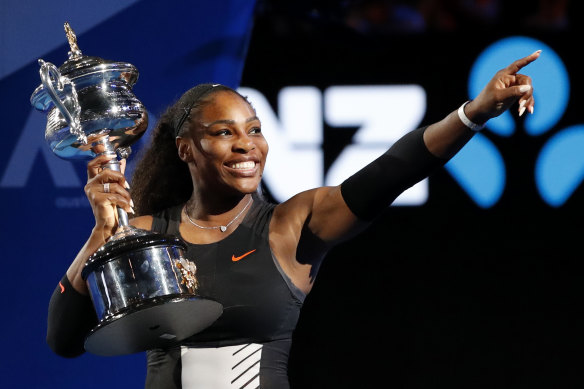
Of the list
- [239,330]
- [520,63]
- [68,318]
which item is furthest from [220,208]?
[520,63]

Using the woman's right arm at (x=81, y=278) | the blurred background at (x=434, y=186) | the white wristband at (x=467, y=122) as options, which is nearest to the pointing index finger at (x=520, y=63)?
the white wristband at (x=467, y=122)

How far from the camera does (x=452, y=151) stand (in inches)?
77.2

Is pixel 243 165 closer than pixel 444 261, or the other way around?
pixel 243 165

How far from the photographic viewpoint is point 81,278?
2113mm

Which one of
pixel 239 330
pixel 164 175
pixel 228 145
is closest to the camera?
pixel 239 330

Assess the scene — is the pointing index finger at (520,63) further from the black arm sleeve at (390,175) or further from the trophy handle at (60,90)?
the trophy handle at (60,90)

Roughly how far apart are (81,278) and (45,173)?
0.97 metres

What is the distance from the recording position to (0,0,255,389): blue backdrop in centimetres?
296

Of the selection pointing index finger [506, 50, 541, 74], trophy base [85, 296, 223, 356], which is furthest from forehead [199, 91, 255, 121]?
pointing index finger [506, 50, 541, 74]

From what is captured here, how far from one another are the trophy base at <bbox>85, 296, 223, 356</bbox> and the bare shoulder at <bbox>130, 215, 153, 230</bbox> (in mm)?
→ 366

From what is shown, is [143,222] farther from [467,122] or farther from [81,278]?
[467,122]

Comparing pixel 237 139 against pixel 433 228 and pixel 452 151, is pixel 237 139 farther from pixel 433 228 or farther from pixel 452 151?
pixel 433 228

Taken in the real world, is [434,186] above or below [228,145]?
above

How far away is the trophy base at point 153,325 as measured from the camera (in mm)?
1899
